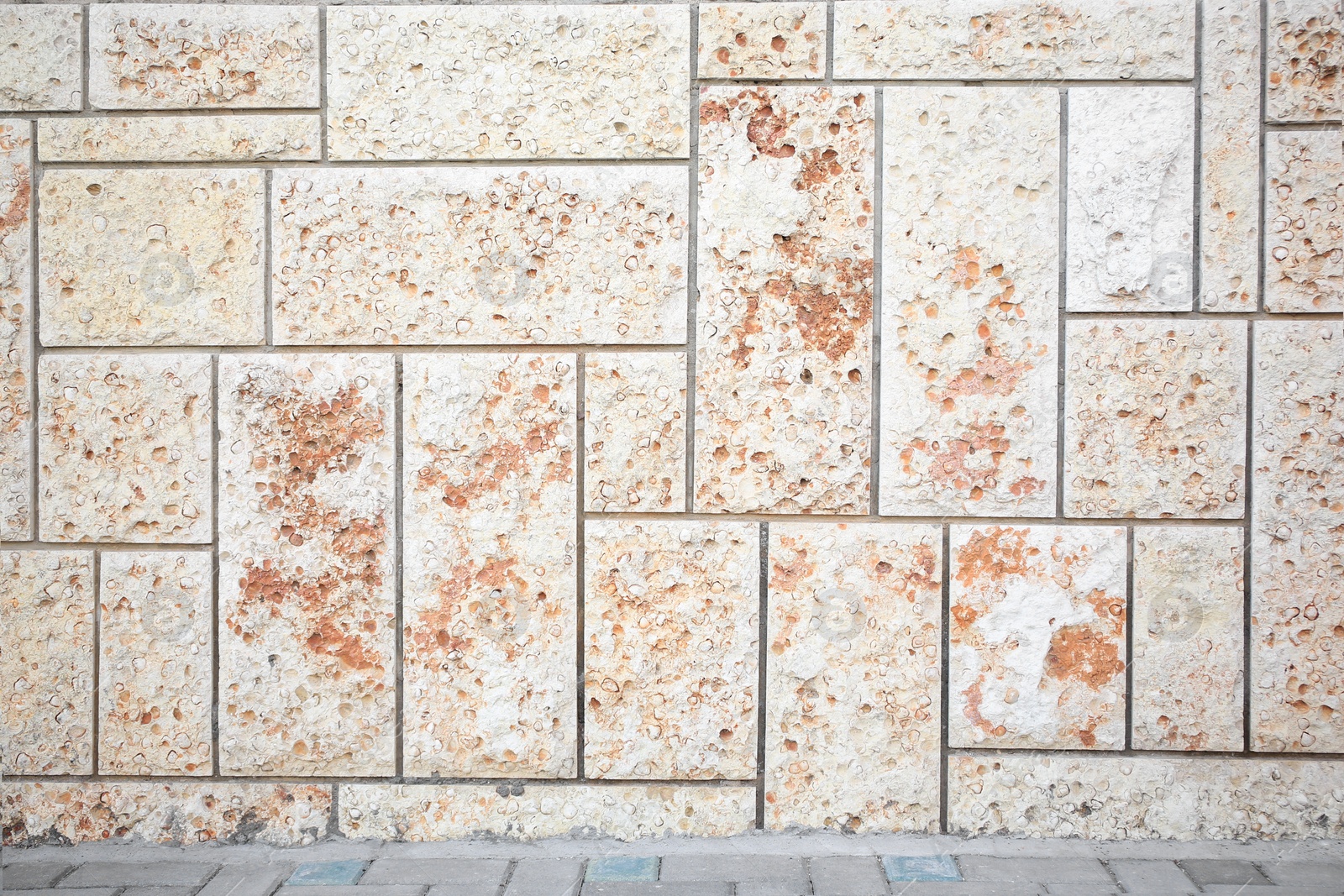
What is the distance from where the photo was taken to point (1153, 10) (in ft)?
8.69

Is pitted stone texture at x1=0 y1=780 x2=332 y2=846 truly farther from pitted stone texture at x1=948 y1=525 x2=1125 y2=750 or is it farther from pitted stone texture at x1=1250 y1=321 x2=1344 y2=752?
pitted stone texture at x1=1250 y1=321 x2=1344 y2=752

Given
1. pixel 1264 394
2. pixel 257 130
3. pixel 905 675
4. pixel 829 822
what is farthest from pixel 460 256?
pixel 1264 394

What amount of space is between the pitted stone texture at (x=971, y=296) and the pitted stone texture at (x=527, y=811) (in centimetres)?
118

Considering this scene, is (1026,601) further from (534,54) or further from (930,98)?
(534,54)

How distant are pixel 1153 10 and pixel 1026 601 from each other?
1.89 metres

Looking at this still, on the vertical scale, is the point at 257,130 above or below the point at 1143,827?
above

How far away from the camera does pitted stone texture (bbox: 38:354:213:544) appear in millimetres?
2719

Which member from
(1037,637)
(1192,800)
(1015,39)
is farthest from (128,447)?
(1192,800)

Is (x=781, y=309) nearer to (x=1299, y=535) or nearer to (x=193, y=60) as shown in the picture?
(x=1299, y=535)

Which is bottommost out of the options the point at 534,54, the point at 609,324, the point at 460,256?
the point at 609,324

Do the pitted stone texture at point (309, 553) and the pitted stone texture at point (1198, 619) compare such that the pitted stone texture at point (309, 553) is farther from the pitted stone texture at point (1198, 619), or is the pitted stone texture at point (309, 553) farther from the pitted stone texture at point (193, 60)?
the pitted stone texture at point (1198, 619)

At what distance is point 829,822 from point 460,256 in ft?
7.07

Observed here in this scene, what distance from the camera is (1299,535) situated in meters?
2.66

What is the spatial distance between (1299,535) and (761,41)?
2293 mm
